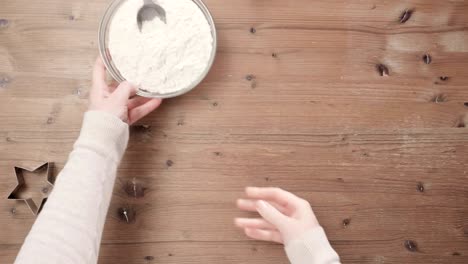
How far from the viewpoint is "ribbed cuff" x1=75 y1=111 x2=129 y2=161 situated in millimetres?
667

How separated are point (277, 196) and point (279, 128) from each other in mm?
137

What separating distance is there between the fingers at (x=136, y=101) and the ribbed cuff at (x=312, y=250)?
1.19 feet

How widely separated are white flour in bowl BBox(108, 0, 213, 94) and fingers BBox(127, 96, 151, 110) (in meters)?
0.04

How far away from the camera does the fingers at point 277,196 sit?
73 centimetres

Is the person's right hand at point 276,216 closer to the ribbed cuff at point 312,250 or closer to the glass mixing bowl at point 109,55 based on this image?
the ribbed cuff at point 312,250

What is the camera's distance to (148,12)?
74 cm

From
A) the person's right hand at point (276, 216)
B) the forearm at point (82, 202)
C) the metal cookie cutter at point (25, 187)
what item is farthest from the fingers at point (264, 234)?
the metal cookie cutter at point (25, 187)

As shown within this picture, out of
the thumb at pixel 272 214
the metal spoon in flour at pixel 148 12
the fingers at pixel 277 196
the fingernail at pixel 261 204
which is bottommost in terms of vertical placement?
the thumb at pixel 272 214

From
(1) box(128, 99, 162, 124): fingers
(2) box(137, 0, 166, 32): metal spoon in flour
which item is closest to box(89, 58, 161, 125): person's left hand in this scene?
(1) box(128, 99, 162, 124): fingers

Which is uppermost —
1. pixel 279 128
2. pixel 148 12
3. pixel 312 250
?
pixel 148 12

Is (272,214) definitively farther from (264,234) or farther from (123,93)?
(123,93)

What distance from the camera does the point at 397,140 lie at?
0.82m

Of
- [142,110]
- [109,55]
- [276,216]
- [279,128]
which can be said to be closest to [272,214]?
[276,216]

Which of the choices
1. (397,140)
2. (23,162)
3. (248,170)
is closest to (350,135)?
(397,140)
